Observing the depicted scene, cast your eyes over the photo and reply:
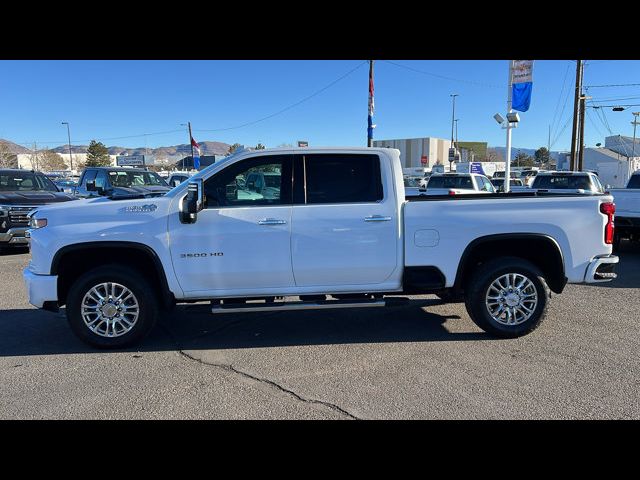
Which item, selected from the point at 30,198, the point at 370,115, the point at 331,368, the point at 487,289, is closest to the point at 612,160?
the point at 370,115

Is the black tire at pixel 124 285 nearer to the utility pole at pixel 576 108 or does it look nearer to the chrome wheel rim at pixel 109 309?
the chrome wheel rim at pixel 109 309

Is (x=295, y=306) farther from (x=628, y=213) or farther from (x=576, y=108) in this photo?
(x=576, y=108)

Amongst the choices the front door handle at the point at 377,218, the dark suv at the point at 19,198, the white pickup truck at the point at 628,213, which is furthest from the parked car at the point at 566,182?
the dark suv at the point at 19,198

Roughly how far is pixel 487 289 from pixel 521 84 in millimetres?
10271

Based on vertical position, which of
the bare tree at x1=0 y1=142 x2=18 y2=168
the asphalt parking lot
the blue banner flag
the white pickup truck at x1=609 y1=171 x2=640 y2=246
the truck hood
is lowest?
the asphalt parking lot

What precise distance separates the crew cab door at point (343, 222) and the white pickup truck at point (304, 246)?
0.01 m

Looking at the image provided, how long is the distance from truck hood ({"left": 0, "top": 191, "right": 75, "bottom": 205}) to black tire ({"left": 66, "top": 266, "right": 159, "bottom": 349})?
7070mm

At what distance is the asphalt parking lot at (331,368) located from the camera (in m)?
3.50

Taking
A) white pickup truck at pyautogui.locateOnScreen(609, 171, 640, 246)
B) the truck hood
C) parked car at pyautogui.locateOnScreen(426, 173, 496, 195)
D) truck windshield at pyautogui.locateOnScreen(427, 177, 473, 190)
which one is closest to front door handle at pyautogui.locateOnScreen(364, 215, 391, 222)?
white pickup truck at pyautogui.locateOnScreen(609, 171, 640, 246)

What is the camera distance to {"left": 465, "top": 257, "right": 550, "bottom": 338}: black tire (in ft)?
16.0

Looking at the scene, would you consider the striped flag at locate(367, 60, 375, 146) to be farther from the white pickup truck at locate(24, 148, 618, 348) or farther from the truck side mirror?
the truck side mirror

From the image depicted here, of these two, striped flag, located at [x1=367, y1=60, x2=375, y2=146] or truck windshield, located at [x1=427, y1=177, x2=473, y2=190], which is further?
striped flag, located at [x1=367, y1=60, x2=375, y2=146]

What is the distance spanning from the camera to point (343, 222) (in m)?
4.70
